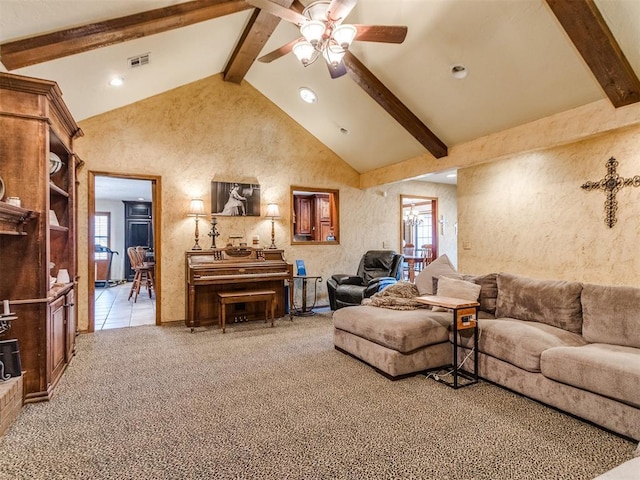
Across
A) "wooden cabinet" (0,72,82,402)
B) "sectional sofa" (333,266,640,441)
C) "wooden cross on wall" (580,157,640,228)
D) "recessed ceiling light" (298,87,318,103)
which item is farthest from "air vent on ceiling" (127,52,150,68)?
"wooden cross on wall" (580,157,640,228)

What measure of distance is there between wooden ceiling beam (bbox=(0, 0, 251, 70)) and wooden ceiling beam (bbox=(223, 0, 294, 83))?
0.27m

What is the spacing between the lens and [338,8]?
2.57 metres

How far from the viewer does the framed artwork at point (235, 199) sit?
18.2ft

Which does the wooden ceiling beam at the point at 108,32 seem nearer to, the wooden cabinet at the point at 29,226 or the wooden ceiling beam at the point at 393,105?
the wooden cabinet at the point at 29,226

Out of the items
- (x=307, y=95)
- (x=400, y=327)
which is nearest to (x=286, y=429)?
(x=400, y=327)

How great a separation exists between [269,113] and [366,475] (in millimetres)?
5332

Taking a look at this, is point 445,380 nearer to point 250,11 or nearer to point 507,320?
point 507,320

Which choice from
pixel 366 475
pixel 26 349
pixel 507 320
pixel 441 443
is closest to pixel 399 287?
pixel 507 320

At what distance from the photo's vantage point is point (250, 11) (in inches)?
157

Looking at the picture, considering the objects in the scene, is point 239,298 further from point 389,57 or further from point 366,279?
point 389,57

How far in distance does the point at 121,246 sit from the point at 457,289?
10.1m

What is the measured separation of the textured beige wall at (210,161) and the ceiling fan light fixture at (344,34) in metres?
3.29

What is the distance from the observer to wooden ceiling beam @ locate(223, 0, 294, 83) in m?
3.95

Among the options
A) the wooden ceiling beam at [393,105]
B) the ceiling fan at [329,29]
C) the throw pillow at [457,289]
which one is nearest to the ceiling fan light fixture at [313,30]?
the ceiling fan at [329,29]
